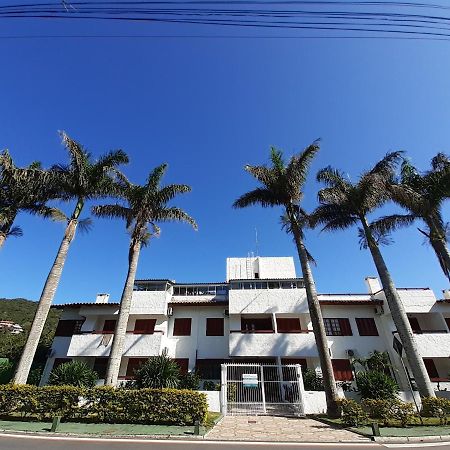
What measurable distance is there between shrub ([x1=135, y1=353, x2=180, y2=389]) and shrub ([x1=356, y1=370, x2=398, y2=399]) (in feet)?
35.5

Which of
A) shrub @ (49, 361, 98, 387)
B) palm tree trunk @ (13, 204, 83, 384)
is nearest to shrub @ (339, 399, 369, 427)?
palm tree trunk @ (13, 204, 83, 384)

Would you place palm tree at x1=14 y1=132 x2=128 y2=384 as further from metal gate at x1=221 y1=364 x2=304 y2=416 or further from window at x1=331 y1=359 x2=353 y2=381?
window at x1=331 y1=359 x2=353 y2=381

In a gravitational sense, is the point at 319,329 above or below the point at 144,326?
below

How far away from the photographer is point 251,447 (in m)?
7.47

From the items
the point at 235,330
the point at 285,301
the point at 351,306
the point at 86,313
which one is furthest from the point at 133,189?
the point at 351,306

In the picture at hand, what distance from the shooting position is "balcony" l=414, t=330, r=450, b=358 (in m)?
18.3

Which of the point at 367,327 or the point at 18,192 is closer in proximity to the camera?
the point at 18,192

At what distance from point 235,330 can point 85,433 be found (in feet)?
44.6

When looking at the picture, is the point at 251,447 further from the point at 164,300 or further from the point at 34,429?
the point at 164,300

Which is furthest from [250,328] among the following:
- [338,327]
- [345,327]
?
[345,327]

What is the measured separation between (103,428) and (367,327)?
19.2 meters

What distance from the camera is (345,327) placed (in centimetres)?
2102

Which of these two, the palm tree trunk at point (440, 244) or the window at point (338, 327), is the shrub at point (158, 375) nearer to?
the window at point (338, 327)

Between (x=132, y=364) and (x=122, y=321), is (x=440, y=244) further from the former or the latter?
(x=132, y=364)
